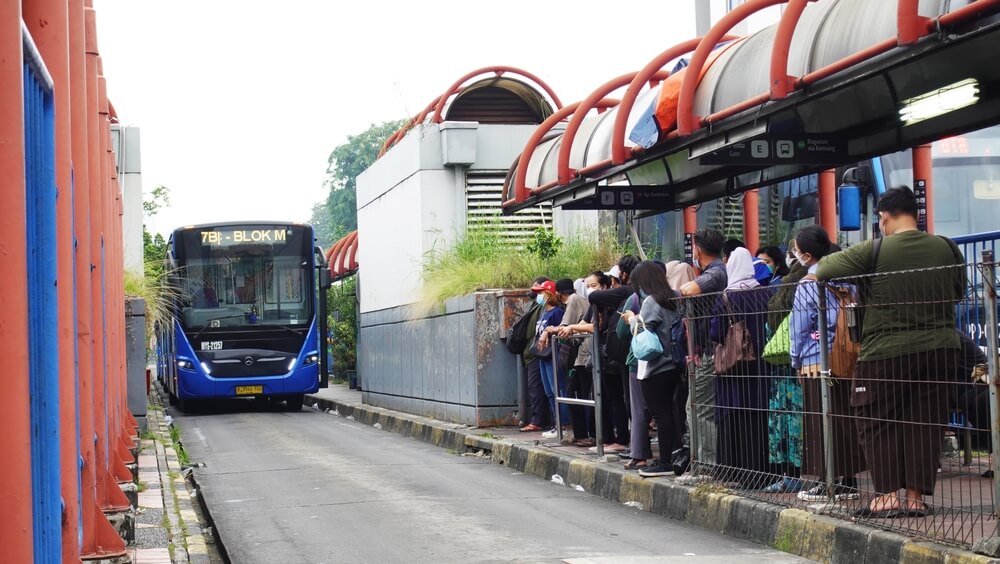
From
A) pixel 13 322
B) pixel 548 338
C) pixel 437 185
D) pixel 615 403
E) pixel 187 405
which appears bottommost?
pixel 187 405

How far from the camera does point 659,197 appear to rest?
51.4ft

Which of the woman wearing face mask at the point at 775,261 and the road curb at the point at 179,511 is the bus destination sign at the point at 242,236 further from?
the woman wearing face mask at the point at 775,261

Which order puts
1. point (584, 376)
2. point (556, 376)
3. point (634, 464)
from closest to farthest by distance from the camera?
1. point (634, 464)
2. point (584, 376)
3. point (556, 376)

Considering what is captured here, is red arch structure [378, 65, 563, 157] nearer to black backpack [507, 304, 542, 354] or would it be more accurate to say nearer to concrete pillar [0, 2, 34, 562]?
black backpack [507, 304, 542, 354]

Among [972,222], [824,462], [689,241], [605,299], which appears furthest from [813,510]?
[689,241]

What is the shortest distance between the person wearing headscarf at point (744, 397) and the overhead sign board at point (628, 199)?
6.17m

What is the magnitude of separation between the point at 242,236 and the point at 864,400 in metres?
18.0

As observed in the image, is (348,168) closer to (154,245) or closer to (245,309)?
(154,245)

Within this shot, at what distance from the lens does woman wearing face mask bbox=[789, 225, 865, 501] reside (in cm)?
735

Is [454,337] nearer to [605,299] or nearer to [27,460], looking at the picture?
[605,299]

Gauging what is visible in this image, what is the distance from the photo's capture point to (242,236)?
926 inches

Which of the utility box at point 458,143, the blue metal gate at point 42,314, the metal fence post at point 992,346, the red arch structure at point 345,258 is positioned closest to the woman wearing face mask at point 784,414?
the metal fence post at point 992,346

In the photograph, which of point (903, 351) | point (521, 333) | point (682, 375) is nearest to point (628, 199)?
point (521, 333)

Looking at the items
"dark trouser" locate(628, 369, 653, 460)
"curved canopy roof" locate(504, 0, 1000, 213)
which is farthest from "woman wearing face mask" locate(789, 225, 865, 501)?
"dark trouser" locate(628, 369, 653, 460)
